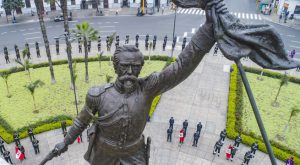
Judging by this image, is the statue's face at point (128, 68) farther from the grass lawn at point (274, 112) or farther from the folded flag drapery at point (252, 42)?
the grass lawn at point (274, 112)

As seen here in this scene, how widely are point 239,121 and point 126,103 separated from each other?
637 inches

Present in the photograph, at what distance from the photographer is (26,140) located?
1761 cm

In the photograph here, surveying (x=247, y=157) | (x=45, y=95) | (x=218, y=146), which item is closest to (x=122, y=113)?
(x=218, y=146)

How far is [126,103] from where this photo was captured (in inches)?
199

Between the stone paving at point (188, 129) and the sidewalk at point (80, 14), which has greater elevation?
the sidewalk at point (80, 14)

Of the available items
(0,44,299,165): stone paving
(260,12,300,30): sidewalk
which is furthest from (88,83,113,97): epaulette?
(260,12,300,30): sidewalk

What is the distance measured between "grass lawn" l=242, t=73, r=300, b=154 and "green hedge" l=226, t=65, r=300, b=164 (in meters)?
0.46

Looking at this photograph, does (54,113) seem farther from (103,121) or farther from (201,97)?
(103,121)

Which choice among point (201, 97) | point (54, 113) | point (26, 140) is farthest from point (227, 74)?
point (26, 140)

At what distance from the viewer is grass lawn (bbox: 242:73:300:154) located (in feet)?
62.2

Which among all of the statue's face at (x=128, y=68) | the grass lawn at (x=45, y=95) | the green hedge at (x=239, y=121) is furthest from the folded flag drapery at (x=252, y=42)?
the grass lawn at (x=45, y=95)

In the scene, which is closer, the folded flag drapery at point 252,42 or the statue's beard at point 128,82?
the folded flag drapery at point 252,42

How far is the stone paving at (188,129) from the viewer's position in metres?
16.5

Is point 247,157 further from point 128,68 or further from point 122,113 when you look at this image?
point 128,68
